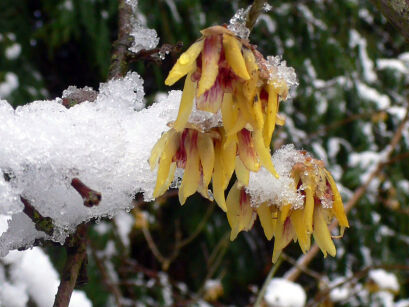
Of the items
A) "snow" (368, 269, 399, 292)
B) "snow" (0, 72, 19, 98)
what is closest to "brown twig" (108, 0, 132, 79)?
"snow" (0, 72, 19, 98)

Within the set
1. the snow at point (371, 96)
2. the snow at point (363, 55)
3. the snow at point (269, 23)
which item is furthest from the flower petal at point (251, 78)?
the snow at point (363, 55)

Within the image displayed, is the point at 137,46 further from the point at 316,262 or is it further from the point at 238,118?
the point at 316,262

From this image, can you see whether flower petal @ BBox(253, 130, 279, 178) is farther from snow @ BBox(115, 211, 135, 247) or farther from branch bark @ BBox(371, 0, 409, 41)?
snow @ BBox(115, 211, 135, 247)

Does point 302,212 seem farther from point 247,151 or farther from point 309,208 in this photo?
point 247,151

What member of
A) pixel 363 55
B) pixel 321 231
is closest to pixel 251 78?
pixel 321 231

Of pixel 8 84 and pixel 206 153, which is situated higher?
pixel 206 153

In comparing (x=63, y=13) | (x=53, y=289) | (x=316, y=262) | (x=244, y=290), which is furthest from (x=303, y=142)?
(x=53, y=289)
